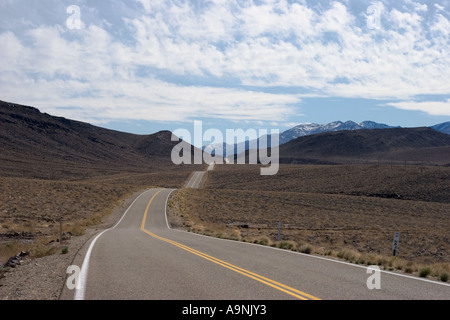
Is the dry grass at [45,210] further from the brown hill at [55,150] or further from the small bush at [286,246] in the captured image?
the brown hill at [55,150]

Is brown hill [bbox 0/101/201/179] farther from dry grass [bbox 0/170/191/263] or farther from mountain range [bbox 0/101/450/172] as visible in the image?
dry grass [bbox 0/170/191/263]

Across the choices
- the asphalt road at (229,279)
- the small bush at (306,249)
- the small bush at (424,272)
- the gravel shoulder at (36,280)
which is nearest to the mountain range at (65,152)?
the gravel shoulder at (36,280)

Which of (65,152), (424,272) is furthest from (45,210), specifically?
(65,152)

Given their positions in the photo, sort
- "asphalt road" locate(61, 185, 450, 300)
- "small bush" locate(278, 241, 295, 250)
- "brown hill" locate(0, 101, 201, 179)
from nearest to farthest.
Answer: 1. "asphalt road" locate(61, 185, 450, 300)
2. "small bush" locate(278, 241, 295, 250)
3. "brown hill" locate(0, 101, 201, 179)

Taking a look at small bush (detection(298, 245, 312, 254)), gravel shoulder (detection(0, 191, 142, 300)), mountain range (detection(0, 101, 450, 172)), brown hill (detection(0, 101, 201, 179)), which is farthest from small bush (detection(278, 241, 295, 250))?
mountain range (detection(0, 101, 450, 172))

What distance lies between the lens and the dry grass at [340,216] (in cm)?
2227

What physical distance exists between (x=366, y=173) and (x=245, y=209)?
157 feet

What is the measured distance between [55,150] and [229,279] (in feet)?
515

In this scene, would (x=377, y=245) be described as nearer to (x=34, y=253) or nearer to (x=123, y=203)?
(x=34, y=253)

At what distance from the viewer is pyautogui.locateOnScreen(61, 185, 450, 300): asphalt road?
7.71 m

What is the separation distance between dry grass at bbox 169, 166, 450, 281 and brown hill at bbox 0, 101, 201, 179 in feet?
170

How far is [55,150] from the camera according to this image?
15312 cm

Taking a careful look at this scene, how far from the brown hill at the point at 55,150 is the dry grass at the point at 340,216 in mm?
51915
